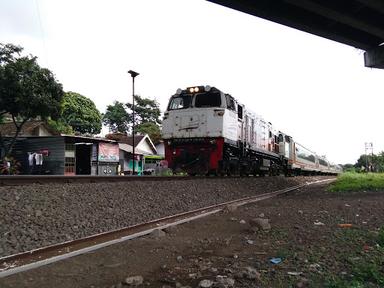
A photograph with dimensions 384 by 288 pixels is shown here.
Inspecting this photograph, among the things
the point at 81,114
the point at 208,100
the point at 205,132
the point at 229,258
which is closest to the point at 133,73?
the point at 208,100

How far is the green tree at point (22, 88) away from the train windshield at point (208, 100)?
1628cm

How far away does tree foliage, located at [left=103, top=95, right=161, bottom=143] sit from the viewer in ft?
235

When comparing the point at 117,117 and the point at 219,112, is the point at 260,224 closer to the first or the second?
the point at 219,112

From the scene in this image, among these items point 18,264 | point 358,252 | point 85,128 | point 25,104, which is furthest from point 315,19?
point 85,128

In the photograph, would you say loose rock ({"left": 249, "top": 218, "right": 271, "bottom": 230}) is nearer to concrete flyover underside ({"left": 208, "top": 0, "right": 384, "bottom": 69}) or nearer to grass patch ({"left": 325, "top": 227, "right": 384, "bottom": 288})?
grass patch ({"left": 325, "top": 227, "right": 384, "bottom": 288})

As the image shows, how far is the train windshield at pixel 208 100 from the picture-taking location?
48.7 feet

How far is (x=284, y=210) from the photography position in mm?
10094

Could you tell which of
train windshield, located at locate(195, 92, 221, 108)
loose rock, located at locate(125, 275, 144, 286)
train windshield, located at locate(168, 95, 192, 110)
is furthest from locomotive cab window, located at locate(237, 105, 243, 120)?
loose rock, located at locate(125, 275, 144, 286)

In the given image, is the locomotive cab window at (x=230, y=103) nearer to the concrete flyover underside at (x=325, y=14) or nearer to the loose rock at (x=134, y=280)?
the concrete flyover underside at (x=325, y=14)

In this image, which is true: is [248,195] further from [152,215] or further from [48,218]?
[48,218]

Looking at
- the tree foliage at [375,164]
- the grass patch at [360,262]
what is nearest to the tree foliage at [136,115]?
the tree foliage at [375,164]

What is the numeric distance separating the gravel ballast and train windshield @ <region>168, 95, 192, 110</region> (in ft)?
15.3

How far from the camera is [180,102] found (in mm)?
15742

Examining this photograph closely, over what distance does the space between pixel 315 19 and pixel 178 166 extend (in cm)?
880
